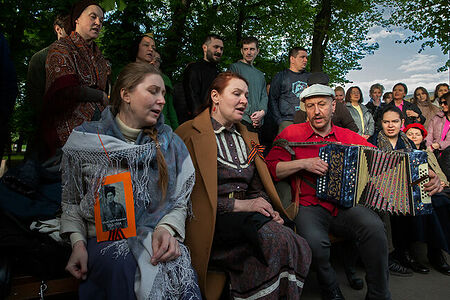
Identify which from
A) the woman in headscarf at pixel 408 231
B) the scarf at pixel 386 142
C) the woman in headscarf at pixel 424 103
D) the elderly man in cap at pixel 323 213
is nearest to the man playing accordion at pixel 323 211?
the elderly man in cap at pixel 323 213

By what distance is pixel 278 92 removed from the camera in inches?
203

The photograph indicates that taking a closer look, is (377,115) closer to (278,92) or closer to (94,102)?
(278,92)

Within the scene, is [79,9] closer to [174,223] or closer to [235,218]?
[174,223]

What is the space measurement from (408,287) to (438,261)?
77 cm

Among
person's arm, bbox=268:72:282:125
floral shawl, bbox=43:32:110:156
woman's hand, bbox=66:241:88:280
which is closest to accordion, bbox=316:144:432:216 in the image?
woman's hand, bbox=66:241:88:280

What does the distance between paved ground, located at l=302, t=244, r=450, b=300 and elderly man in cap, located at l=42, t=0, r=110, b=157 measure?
102 inches

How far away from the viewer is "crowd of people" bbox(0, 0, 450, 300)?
74.5 inches

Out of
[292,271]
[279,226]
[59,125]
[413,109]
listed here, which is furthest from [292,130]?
[413,109]

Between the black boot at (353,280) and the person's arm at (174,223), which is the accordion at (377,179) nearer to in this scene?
the black boot at (353,280)

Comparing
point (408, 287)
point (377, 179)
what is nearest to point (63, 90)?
point (377, 179)

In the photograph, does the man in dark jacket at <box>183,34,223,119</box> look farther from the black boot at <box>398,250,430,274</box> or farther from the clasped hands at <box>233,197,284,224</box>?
the black boot at <box>398,250,430,274</box>

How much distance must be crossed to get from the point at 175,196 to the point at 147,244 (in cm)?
38

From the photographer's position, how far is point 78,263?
1.82 meters

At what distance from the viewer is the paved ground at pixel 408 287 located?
10.4ft
